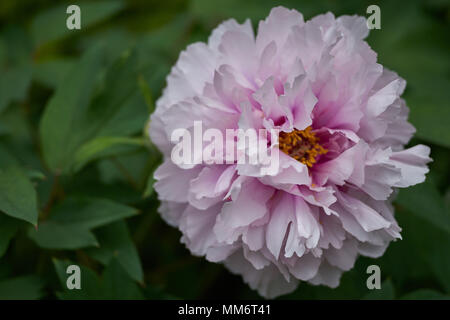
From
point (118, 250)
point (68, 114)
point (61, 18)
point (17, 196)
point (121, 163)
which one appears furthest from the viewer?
point (61, 18)

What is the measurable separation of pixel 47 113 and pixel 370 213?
0.77 metres

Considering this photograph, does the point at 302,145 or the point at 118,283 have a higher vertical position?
the point at 302,145

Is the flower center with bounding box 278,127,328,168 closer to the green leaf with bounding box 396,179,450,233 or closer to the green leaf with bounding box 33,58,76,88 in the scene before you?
the green leaf with bounding box 396,179,450,233

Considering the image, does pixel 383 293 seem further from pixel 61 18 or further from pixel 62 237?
pixel 61 18

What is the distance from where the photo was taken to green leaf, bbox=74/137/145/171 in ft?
3.68

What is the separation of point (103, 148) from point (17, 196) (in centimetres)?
23

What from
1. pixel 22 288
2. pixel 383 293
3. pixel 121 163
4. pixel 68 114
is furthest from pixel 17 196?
pixel 383 293

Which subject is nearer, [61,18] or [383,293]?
[383,293]

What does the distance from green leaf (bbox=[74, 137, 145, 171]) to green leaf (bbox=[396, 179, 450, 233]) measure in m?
0.58

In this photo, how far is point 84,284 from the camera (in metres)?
1.01

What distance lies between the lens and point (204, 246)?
3.22 feet

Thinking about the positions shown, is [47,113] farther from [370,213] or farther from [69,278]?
[370,213]

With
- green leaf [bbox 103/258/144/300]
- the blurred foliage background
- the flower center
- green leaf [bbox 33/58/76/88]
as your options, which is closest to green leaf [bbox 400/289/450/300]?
the blurred foliage background
